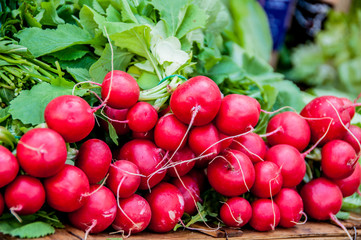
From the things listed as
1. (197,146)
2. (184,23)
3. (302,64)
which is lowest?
(302,64)

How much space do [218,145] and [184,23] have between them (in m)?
0.60

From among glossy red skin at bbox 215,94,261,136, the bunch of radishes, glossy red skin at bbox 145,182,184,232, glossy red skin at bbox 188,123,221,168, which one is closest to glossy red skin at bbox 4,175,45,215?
the bunch of radishes

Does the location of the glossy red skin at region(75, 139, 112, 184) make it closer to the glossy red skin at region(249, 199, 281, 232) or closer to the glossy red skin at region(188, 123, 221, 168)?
the glossy red skin at region(188, 123, 221, 168)

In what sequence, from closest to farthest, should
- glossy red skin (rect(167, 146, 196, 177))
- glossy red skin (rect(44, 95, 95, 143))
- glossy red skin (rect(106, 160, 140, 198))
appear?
glossy red skin (rect(44, 95, 95, 143))
glossy red skin (rect(106, 160, 140, 198))
glossy red skin (rect(167, 146, 196, 177))

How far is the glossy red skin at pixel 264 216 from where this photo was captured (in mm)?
1282

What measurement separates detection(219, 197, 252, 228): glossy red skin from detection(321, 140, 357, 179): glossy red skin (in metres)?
0.42

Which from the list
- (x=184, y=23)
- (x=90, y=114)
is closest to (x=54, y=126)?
(x=90, y=114)

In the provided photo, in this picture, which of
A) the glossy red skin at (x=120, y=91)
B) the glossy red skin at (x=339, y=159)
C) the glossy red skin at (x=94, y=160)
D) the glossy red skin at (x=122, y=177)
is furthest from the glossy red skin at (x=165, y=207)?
the glossy red skin at (x=339, y=159)

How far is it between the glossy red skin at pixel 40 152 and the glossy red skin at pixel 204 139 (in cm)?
43

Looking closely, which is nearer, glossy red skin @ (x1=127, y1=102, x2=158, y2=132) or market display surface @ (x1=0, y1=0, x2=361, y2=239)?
market display surface @ (x1=0, y1=0, x2=361, y2=239)

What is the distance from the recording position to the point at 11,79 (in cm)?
121

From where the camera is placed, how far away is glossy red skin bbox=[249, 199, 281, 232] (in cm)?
128

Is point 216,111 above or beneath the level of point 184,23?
beneath

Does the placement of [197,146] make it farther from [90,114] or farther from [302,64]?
[302,64]
